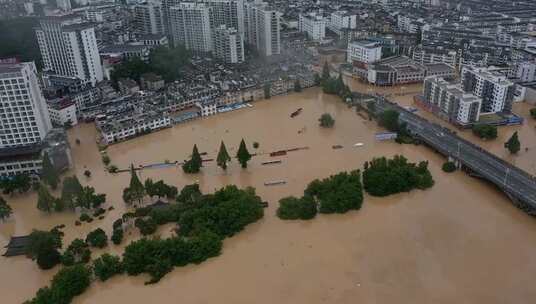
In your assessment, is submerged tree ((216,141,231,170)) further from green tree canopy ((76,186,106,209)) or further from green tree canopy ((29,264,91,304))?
green tree canopy ((29,264,91,304))

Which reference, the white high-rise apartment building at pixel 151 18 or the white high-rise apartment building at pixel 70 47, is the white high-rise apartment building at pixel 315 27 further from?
the white high-rise apartment building at pixel 70 47

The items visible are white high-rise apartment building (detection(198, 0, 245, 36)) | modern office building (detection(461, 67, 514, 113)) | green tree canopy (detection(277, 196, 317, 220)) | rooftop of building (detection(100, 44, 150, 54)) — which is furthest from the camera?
white high-rise apartment building (detection(198, 0, 245, 36))

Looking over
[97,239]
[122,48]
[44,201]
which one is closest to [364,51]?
[122,48]

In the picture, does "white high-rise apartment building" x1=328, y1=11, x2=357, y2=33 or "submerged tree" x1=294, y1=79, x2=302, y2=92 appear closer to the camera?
"submerged tree" x1=294, y1=79, x2=302, y2=92

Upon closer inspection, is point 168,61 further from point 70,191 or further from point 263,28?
point 70,191

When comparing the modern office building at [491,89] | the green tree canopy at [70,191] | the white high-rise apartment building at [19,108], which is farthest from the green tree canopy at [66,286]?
the modern office building at [491,89]

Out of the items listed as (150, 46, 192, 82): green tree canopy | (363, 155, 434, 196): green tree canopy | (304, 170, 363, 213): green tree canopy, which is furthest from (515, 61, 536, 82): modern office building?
(150, 46, 192, 82): green tree canopy

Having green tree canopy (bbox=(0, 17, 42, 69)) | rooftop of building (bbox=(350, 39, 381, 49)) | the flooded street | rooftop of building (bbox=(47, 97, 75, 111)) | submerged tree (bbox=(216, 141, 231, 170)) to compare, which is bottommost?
the flooded street
